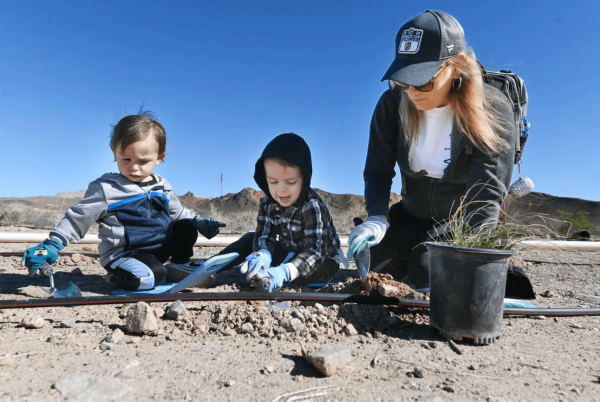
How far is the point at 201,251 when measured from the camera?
Result: 508 cm

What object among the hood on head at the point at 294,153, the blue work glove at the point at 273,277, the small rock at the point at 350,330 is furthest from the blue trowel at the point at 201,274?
the small rock at the point at 350,330

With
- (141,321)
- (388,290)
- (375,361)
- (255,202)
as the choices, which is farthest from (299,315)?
(255,202)

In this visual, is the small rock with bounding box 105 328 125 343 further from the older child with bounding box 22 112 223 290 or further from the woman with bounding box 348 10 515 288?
the woman with bounding box 348 10 515 288

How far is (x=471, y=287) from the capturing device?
184cm

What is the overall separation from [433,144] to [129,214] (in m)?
2.11

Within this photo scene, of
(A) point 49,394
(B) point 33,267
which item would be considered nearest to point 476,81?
(A) point 49,394

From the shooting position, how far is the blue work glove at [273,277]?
8.29ft

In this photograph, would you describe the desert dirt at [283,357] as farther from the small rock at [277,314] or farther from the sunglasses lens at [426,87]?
the sunglasses lens at [426,87]

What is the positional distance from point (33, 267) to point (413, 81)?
2387 mm

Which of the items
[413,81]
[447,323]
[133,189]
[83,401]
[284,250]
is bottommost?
[83,401]

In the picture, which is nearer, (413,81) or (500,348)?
(500,348)

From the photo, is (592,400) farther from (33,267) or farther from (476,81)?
(33,267)

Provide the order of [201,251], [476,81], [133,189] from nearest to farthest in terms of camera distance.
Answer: [476,81] < [133,189] < [201,251]

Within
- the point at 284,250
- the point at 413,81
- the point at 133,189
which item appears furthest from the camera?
the point at 284,250
